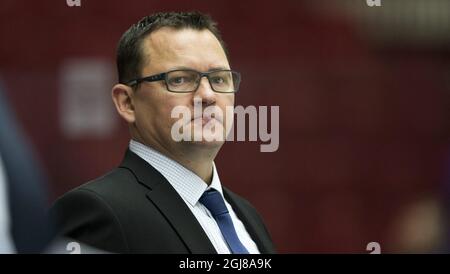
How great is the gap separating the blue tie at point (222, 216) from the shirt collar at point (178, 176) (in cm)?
1

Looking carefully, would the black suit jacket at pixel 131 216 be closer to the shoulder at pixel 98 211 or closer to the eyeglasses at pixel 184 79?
the shoulder at pixel 98 211

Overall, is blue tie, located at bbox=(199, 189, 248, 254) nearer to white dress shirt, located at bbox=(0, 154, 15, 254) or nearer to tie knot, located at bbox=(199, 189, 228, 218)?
tie knot, located at bbox=(199, 189, 228, 218)

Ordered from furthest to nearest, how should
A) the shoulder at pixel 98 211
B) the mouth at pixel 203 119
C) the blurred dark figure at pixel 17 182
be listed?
the mouth at pixel 203 119 < the shoulder at pixel 98 211 < the blurred dark figure at pixel 17 182

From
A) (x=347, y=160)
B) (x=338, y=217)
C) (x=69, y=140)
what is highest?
(x=69, y=140)

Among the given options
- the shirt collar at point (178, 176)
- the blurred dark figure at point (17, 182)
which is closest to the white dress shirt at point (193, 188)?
the shirt collar at point (178, 176)

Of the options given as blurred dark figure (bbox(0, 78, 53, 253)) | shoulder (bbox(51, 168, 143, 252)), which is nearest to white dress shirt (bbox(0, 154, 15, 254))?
blurred dark figure (bbox(0, 78, 53, 253))

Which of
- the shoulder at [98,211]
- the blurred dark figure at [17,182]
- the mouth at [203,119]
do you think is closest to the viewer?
the blurred dark figure at [17,182]

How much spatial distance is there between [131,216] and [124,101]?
0.70 feet

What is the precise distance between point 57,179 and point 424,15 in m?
1.43

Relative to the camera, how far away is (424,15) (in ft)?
8.46

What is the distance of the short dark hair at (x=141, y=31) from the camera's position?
0.97 m
